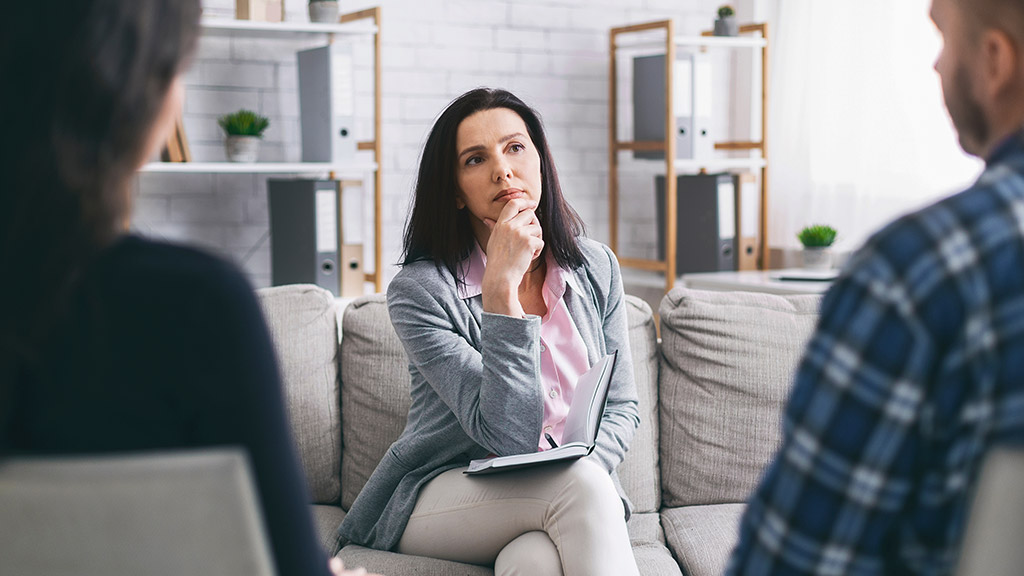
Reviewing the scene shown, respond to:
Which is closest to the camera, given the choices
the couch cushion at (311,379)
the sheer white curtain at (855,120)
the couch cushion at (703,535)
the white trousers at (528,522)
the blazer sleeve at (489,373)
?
the white trousers at (528,522)

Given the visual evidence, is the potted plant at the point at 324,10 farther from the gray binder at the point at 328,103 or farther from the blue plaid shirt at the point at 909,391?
the blue plaid shirt at the point at 909,391

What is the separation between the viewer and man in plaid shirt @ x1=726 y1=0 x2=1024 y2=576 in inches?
26.5

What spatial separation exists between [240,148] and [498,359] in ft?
5.60

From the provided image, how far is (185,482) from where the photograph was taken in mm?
644

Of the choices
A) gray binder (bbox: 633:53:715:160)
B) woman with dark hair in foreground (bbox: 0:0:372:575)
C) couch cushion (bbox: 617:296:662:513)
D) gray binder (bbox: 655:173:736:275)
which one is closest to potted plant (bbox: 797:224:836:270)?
gray binder (bbox: 655:173:736:275)

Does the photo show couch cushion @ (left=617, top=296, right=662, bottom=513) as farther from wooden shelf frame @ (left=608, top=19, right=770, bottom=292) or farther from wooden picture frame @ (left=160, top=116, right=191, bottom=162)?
wooden picture frame @ (left=160, top=116, right=191, bottom=162)

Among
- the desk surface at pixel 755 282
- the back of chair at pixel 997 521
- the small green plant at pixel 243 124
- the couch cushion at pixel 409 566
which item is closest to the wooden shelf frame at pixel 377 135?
the small green plant at pixel 243 124

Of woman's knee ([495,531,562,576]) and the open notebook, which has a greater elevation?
the open notebook

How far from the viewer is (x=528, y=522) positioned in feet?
5.36

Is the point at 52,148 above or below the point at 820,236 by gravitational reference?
above

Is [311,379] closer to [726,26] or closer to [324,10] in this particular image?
[324,10]

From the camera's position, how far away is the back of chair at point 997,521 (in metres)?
0.64

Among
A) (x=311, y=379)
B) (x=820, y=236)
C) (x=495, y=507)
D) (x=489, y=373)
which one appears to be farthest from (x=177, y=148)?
(x=820, y=236)

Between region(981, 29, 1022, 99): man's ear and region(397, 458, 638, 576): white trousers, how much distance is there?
38.7 inches
